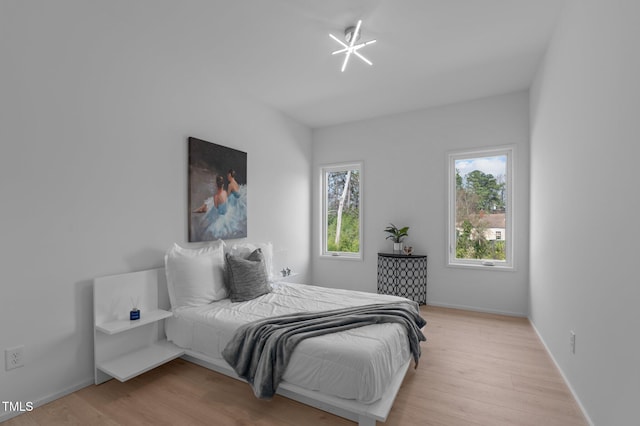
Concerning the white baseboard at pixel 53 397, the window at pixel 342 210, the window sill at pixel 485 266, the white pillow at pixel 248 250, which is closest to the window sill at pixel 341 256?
the window at pixel 342 210

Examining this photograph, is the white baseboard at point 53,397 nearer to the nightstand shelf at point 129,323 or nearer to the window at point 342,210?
the nightstand shelf at point 129,323

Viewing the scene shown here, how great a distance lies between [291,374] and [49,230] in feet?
6.35

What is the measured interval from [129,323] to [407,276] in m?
3.32

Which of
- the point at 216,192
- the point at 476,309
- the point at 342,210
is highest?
A: the point at 216,192

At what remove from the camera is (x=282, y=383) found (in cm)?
204

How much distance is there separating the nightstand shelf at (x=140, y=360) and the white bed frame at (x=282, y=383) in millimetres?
23

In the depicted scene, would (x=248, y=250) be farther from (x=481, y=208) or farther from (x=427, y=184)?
(x=481, y=208)

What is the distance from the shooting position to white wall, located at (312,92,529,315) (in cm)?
388

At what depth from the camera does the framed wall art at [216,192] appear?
10.3 ft

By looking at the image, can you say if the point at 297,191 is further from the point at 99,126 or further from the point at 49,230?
the point at 49,230

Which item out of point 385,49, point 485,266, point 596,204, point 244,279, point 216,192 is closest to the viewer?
point 596,204

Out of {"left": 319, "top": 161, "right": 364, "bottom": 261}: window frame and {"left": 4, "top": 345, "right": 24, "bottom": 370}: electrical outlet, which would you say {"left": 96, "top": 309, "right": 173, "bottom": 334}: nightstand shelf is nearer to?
{"left": 4, "top": 345, "right": 24, "bottom": 370}: electrical outlet

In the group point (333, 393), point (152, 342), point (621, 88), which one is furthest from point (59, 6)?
point (621, 88)

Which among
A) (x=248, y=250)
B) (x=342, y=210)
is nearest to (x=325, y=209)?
(x=342, y=210)
